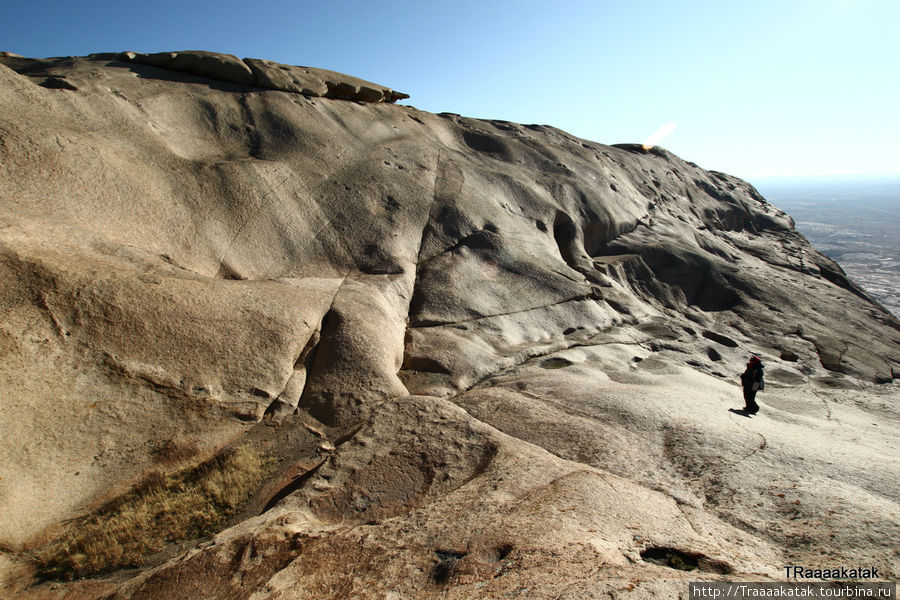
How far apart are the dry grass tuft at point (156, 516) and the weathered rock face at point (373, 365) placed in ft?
0.68

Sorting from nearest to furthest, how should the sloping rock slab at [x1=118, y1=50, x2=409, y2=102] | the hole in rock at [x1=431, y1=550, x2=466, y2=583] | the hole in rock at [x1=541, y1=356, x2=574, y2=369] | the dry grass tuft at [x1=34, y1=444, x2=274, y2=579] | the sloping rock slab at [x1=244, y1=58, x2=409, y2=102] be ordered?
the hole in rock at [x1=431, y1=550, x2=466, y2=583] < the dry grass tuft at [x1=34, y1=444, x2=274, y2=579] < the hole in rock at [x1=541, y1=356, x2=574, y2=369] < the sloping rock slab at [x1=118, y1=50, x2=409, y2=102] < the sloping rock slab at [x1=244, y1=58, x2=409, y2=102]

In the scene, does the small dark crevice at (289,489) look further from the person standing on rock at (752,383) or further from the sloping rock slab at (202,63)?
the sloping rock slab at (202,63)

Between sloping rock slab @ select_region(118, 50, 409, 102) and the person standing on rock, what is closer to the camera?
the person standing on rock

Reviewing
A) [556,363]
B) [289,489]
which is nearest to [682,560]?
[289,489]

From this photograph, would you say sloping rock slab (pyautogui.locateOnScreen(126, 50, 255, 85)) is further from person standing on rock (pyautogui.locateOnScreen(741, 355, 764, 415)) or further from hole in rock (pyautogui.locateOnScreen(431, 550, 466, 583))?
person standing on rock (pyautogui.locateOnScreen(741, 355, 764, 415))

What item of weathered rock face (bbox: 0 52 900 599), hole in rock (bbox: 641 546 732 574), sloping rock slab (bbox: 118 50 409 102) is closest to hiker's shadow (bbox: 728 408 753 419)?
weathered rock face (bbox: 0 52 900 599)

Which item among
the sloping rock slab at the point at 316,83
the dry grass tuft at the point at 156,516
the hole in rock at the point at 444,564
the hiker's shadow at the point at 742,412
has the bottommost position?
the hiker's shadow at the point at 742,412

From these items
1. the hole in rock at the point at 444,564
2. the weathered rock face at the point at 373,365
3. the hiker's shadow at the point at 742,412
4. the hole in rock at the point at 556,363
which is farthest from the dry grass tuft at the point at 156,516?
the hiker's shadow at the point at 742,412

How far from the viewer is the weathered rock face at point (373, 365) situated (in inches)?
169

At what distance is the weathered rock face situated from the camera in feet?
14.1

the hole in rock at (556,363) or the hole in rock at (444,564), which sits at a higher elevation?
the hole in rock at (444,564)

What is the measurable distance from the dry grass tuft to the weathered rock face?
0.68 feet

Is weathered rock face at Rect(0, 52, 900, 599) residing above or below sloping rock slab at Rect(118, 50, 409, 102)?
Result: below

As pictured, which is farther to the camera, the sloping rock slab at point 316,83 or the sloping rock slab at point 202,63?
the sloping rock slab at point 316,83
